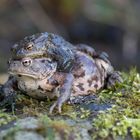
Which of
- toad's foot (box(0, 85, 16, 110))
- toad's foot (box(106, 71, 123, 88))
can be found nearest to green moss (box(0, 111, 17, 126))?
toad's foot (box(0, 85, 16, 110))

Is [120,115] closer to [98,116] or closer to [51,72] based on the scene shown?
[98,116]

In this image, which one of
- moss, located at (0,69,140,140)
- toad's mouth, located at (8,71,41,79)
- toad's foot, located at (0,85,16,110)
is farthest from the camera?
toad's foot, located at (0,85,16,110)

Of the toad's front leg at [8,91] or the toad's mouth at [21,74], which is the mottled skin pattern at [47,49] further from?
the toad's front leg at [8,91]

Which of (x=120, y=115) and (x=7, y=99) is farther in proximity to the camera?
(x=7, y=99)

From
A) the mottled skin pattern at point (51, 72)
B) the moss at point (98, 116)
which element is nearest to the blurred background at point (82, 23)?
the mottled skin pattern at point (51, 72)

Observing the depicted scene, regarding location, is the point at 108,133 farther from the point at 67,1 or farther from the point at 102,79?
the point at 67,1

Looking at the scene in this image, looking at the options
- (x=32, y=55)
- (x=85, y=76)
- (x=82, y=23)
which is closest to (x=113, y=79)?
(x=85, y=76)

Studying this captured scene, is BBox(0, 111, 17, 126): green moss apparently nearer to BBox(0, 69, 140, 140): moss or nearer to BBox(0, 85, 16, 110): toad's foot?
BBox(0, 69, 140, 140): moss
